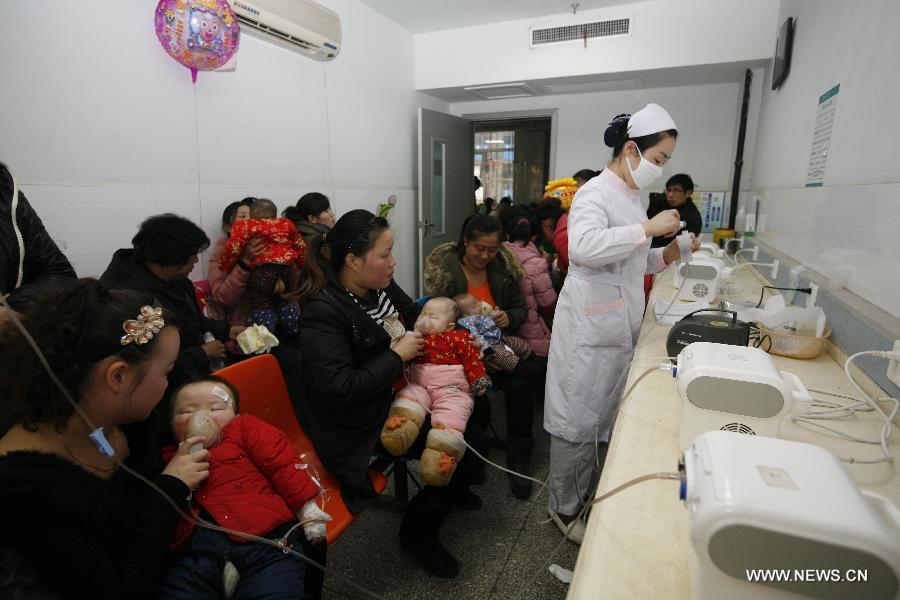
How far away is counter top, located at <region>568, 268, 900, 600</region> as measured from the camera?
0.70 metres

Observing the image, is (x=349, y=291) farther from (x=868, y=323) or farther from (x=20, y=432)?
(x=868, y=323)

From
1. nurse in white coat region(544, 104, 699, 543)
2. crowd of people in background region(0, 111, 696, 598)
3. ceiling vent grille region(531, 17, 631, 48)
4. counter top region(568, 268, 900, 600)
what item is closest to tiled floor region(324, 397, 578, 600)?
crowd of people in background region(0, 111, 696, 598)

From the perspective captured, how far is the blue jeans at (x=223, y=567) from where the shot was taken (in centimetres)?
111

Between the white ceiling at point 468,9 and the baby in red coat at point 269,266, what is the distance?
2.74m

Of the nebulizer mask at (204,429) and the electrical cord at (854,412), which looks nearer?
the electrical cord at (854,412)

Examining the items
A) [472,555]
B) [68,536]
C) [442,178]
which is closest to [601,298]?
[472,555]

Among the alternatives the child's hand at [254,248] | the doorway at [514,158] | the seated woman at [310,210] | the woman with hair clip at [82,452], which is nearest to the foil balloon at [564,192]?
the seated woman at [310,210]

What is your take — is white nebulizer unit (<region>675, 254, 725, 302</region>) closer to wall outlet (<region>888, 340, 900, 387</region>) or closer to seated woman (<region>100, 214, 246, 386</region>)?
wall outlet (<region>888, 340, 900, 387</region>)

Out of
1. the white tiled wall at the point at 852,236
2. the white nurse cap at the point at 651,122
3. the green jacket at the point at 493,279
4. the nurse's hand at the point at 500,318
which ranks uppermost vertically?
the white nurse cap at the point at 651,122

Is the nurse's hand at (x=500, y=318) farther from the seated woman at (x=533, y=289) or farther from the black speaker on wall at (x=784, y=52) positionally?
the black speaker on wall at (x=784, y=52)

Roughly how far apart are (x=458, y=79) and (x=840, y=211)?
395 centimetres

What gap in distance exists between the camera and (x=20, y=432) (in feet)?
2.89

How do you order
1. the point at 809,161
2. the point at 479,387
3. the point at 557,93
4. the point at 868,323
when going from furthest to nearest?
the point at 557,93 → the point at 809,161 → the point at 479,387 → the point at 868,323

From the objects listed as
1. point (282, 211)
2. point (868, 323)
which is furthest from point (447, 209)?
point (868, 323)
